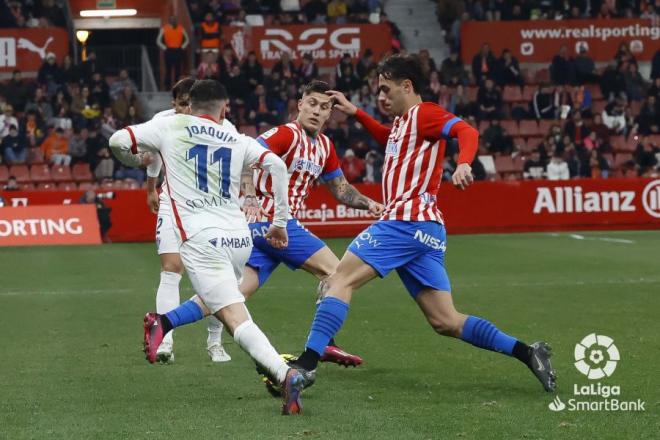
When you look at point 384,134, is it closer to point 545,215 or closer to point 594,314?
point 594,314

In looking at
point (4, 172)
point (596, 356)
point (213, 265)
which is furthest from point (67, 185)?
point (213, 265)

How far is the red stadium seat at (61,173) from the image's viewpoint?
2741cm

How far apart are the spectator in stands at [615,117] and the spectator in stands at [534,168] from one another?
3.49 m

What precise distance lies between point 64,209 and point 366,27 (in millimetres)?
11253

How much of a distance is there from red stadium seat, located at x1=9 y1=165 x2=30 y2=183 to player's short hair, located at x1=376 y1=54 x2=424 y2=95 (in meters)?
20.4

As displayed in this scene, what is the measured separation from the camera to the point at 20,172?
90.1 ft

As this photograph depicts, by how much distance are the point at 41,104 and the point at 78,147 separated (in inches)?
79.0

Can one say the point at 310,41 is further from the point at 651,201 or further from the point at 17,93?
the point at 651,201

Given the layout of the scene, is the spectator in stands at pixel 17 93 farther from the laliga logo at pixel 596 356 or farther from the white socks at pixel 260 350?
the white socks at pixel 260 350

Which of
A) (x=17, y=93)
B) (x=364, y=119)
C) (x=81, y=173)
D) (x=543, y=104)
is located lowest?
(x=81, y=173)

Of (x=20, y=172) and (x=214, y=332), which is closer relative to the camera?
(x=214, y=332)

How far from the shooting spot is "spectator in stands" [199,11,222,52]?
30.9 m

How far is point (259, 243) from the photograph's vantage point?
938 centimetres

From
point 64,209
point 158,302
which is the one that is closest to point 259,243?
point 158,302
